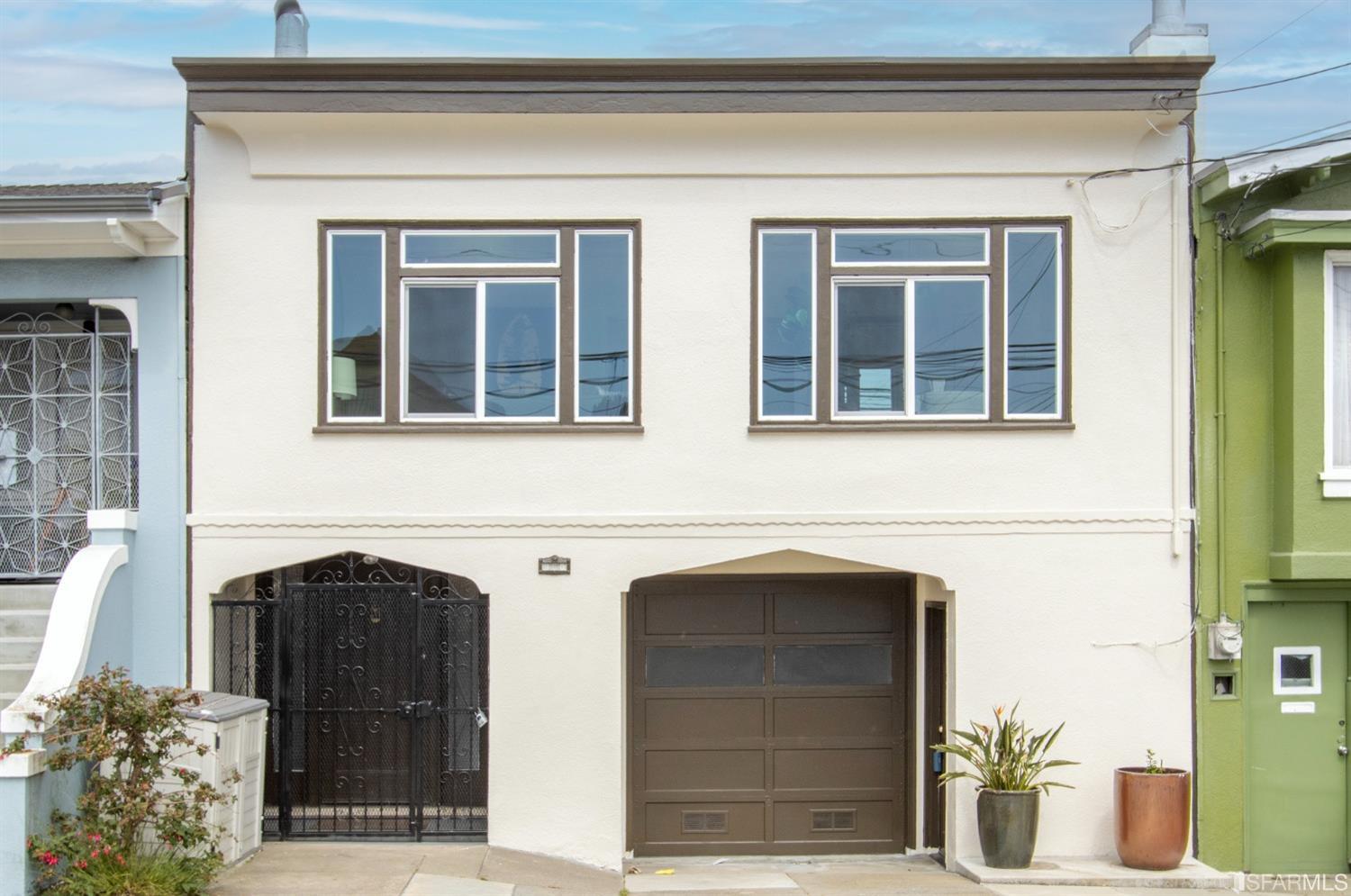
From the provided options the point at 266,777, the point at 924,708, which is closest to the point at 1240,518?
the point at 924,708

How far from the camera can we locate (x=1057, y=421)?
11828mm

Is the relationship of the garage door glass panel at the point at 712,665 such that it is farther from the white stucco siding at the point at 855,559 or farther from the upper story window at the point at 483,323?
the upper story window at the point at 483,323

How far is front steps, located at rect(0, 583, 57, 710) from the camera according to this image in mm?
10961

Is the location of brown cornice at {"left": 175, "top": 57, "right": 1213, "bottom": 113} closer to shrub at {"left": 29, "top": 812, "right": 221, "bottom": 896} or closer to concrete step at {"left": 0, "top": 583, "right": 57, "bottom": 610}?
concrete step at {"left": 0, "top": 583, "right": 57, "bottom": 610}

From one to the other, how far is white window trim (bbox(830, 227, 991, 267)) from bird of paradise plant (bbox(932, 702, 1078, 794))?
365cm

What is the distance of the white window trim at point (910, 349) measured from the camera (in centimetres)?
1186

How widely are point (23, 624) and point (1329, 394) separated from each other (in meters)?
10.7

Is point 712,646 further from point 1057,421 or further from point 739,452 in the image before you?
point 1057,421

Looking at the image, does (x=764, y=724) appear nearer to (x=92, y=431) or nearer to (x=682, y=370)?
(x=682, y=370)

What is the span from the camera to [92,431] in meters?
12.1

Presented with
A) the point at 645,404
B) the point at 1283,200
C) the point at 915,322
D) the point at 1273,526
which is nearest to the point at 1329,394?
the point at 1273,526

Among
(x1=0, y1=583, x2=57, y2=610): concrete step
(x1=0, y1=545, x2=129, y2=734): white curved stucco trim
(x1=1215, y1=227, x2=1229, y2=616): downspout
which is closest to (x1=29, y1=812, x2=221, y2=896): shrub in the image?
(x1=0, y1=545, x2=129, y2=734): white curved stucco trim

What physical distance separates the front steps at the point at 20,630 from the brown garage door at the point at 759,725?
15.8 feet

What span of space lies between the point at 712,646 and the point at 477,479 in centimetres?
262
